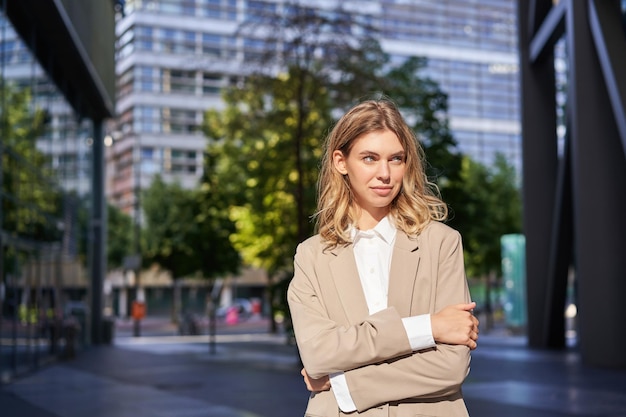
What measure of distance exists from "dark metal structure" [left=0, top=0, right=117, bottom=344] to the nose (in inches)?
605

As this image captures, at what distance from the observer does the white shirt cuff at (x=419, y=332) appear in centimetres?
235

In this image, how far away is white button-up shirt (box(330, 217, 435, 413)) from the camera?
2426 millimetres

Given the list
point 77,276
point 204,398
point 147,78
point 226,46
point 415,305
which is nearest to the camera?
point 415,305

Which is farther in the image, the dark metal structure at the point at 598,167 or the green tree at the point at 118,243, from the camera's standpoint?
the green tree at the point at 118,243

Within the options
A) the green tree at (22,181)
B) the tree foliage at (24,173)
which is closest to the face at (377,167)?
the green tree at (22,181)

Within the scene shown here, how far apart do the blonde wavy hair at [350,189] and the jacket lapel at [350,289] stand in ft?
0.24

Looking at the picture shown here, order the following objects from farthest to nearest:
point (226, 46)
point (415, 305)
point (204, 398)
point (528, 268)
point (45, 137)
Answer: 1. point (226, 46)
2. point (528, 268)
3. point (45, 137)
4. point (204, 398)
5. point (415, 305)

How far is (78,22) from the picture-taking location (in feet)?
70.3

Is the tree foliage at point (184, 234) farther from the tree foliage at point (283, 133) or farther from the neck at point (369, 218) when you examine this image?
the neck at point (369, 218)

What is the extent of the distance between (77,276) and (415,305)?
1061 inches

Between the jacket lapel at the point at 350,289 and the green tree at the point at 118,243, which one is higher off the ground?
the green tree at the point at 118,243

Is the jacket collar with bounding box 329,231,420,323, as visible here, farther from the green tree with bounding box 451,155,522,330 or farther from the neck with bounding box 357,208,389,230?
the green tree with bounding box 451,155,522,330

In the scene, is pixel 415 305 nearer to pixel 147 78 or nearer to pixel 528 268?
pixel 528 268

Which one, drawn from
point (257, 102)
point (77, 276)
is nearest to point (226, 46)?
point (77, 276)
